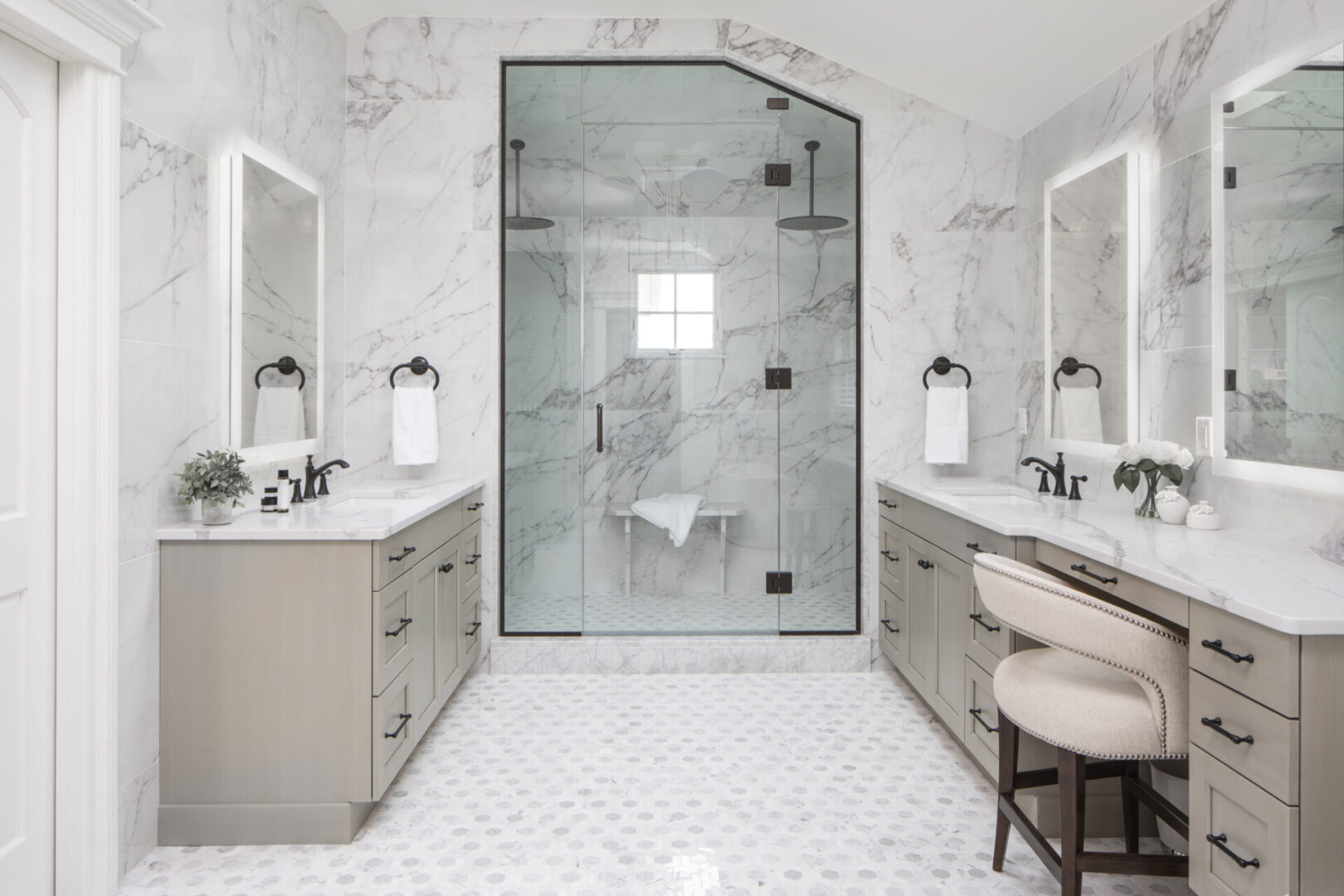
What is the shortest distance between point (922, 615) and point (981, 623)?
2.01 ft

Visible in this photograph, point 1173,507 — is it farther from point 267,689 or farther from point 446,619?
point 267,689

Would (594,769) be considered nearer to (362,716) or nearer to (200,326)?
(362,716)

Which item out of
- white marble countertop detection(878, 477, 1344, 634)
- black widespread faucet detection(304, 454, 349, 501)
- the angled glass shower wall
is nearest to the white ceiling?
the angled glass shower wall

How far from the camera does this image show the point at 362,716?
7.11ft

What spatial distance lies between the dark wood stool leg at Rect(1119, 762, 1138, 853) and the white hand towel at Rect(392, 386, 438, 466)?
105 inches

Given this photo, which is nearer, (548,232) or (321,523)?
(321,523)

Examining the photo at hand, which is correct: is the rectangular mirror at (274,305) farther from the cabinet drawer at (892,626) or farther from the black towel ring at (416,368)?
the cabinet drawer at (892,626)

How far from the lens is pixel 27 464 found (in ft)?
5.86

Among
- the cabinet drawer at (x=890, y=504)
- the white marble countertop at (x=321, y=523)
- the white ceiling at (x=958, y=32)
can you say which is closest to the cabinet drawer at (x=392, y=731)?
the white marble countertop at (x=321, y=523)

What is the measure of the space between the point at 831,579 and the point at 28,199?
308 cm

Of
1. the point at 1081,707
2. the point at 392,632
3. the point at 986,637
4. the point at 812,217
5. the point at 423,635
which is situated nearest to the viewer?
the point at 1081,707

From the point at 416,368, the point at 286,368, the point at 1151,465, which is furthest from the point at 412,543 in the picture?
the point at 1151,465

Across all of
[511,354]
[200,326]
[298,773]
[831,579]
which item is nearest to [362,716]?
[298,773]

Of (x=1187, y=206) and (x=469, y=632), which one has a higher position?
(x=1187, y=206)
